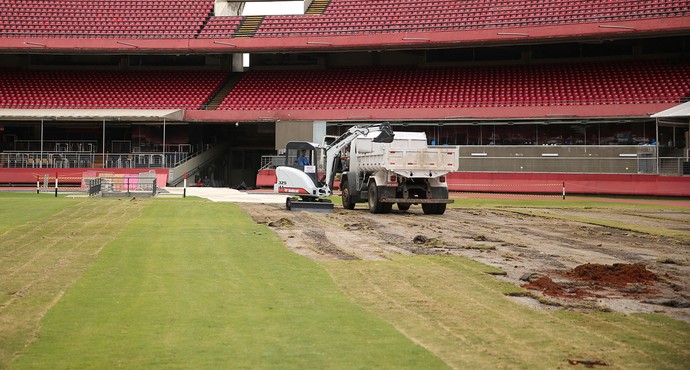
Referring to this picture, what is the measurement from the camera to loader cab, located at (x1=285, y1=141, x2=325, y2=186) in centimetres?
2798

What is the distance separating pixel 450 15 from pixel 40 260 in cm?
4225

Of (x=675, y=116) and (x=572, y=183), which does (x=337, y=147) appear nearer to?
(x=572, y=183)

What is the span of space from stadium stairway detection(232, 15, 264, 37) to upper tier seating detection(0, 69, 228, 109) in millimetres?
3910

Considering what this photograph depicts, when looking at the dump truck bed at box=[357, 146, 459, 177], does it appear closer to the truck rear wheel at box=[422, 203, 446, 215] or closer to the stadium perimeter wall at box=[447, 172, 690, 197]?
the truck rear wheel at box=[422, 203, 446, 215]

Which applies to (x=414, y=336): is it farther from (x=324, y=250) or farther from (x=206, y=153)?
(x=206, y=153)

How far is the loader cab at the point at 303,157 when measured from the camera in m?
28.0

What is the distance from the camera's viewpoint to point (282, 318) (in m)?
8.55

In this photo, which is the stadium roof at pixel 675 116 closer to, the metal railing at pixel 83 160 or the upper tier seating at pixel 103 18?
the metal railing at pixel 83 160

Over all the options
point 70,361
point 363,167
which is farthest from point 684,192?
point 70,361

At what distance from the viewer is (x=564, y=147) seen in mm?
42500

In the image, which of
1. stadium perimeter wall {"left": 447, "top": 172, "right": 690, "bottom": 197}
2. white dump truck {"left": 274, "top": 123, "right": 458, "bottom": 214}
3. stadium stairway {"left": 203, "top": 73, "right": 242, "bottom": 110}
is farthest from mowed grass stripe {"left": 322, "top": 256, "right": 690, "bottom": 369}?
stadium stairway {"left": 203, "top": 73, "right": 242, "bottom": 110}

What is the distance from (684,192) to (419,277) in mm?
31006

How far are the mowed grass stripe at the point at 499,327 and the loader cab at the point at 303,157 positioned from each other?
1626 centimetres

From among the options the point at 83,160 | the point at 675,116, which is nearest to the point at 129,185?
the point at 83,160
